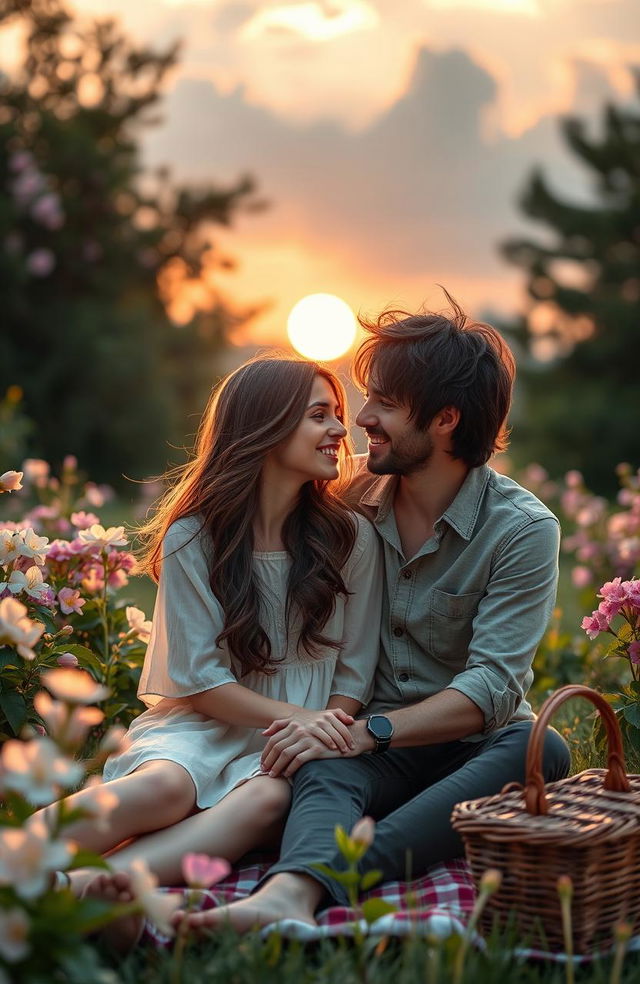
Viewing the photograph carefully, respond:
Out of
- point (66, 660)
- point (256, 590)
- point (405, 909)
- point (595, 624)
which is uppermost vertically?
point (256, 590)

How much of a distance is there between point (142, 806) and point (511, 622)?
3.33 feet

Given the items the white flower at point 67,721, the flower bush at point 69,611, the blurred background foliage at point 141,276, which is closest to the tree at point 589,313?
the blurred background foliage at point 141,276

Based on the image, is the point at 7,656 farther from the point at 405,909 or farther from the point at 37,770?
the point at 37,770

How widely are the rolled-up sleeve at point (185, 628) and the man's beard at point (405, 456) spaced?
0.52 m

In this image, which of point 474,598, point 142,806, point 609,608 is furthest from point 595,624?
point 142,806

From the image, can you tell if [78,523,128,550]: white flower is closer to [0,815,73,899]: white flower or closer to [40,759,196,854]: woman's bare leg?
[40,759,196,854]: woman's bare leg

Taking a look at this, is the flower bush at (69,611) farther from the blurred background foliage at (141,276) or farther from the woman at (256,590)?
the blurred background foliage at (141,276)

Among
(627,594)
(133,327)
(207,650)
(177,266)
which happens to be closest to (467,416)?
(627,594)

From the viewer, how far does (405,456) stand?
3.15m

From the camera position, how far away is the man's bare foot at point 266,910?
2.10 metres

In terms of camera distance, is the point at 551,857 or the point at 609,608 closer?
the point at 551,857

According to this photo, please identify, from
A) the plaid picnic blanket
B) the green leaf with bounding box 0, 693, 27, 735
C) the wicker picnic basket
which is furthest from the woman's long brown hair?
the wicker picnic basket

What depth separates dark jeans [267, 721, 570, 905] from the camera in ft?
8.08

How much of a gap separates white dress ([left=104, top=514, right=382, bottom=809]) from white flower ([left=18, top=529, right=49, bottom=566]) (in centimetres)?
36
